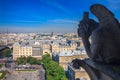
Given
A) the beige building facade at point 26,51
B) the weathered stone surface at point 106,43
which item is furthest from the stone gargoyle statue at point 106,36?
the beige building facade at point 26,51

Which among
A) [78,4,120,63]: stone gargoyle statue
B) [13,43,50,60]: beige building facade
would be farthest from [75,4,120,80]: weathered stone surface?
[13,43,50,60]: beige building facade

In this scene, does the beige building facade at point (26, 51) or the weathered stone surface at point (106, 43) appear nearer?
the weathered stone surface at point (106, 43)

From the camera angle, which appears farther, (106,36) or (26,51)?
(26,51)

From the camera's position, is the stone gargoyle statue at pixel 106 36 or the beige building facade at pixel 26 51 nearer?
the stone gargoyle statue at pixel 106 36

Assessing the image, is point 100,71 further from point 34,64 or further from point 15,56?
point 15,56

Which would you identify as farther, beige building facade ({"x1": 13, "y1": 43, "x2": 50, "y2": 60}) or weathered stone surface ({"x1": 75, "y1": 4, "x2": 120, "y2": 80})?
beige building facade ({"x1": 13, "y1": 43, "x2": 50, "y2": 60})

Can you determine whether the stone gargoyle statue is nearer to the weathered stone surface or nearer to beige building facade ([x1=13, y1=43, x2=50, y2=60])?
the weathered stone surface

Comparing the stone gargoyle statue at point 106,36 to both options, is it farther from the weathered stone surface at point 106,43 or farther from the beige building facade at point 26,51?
the beige building facade at point 26,51

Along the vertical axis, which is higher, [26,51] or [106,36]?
[26,51]

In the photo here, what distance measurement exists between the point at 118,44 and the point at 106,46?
99 millimetres

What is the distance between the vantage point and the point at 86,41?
241 centimetres

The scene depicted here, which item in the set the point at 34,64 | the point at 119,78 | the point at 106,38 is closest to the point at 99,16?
the point at 106,38

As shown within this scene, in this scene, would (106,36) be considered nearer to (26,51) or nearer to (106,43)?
(106,43)

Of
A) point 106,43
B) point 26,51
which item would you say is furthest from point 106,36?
point 26,51
